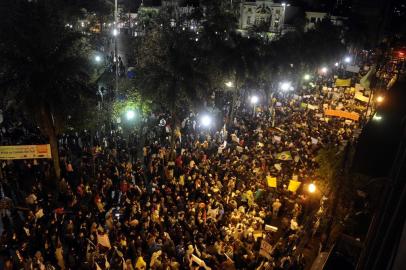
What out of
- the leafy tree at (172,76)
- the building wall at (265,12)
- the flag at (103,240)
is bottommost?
the flag at (103,240)

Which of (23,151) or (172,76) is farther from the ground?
(172,76)

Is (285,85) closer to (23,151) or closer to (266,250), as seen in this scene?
(266,250)

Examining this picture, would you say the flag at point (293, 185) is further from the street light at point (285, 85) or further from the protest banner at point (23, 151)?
the street light at point (285, 85)

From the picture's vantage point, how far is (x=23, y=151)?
1409 centimetres

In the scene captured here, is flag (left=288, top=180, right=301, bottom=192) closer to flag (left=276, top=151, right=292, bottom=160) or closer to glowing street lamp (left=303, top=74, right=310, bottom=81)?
flag (left=276, top=151, right=292, bottom=160)

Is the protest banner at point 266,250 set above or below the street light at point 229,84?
below

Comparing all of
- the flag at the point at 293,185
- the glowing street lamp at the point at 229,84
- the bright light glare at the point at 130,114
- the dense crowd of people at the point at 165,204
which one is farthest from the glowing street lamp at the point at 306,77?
the flag at the point at 293,185

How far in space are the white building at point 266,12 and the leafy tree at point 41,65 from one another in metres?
55.5

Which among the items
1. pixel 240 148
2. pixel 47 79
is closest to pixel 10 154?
pixel 47 79

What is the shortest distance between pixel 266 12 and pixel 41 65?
6053 centimetres

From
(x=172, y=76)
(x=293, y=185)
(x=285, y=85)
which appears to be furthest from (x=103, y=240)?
(x=285, y=85)

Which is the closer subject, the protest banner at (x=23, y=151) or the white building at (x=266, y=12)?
the protest banner at (x=23, y=151)

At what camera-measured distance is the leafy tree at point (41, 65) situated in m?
14.8

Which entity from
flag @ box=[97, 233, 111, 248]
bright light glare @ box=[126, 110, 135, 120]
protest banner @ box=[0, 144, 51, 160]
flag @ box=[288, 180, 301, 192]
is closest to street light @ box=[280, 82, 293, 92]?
bright light glare @ box=[126, 110, 135, 120]
